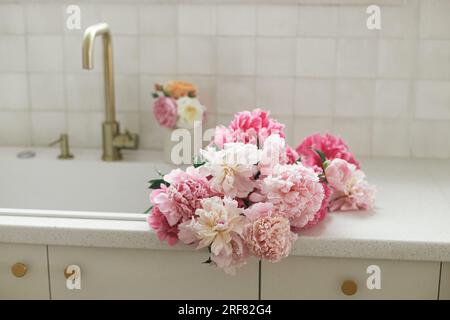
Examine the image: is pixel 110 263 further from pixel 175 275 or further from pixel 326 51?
pixel 326 51

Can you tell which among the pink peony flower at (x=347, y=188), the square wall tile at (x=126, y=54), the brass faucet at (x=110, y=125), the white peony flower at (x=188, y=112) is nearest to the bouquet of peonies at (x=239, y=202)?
the pink peony flower at (x=347, y=188)

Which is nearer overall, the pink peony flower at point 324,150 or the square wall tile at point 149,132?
the pink peony flower at point 324,150

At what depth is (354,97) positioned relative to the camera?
187 cm

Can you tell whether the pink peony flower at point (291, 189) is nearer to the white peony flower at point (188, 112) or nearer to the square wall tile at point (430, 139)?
the white peony flower at point (188, 112)

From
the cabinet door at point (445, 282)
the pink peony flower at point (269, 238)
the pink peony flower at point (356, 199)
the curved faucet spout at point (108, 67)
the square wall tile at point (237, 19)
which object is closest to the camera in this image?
the pink peony flower at point (269, 238)

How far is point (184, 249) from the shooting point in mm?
1344

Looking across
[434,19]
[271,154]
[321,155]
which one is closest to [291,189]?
Result: [271,154]

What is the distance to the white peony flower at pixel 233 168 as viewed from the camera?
1.27 m

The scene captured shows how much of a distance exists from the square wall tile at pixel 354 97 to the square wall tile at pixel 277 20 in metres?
0.20

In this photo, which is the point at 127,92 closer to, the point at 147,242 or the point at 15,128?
the point at 15,128

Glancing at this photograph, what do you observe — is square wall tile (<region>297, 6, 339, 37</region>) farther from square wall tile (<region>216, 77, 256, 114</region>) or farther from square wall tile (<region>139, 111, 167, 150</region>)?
square wall tile (<region>139, 111, 167, 150</region>)

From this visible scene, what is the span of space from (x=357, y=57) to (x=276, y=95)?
0.24 meters

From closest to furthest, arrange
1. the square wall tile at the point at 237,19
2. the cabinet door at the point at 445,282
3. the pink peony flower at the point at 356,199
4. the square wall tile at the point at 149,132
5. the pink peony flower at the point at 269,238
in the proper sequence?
the pink peony flower at the point at 269,238, the cabinet door at the point at 445,282, the pink peony flower at the point at 356,199, the square wall tile at the point at 237,19, the square wall tile at the point at 149,132

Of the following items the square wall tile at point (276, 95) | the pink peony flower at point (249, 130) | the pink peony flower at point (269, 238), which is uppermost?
the square wall tile at point (276, 95)
